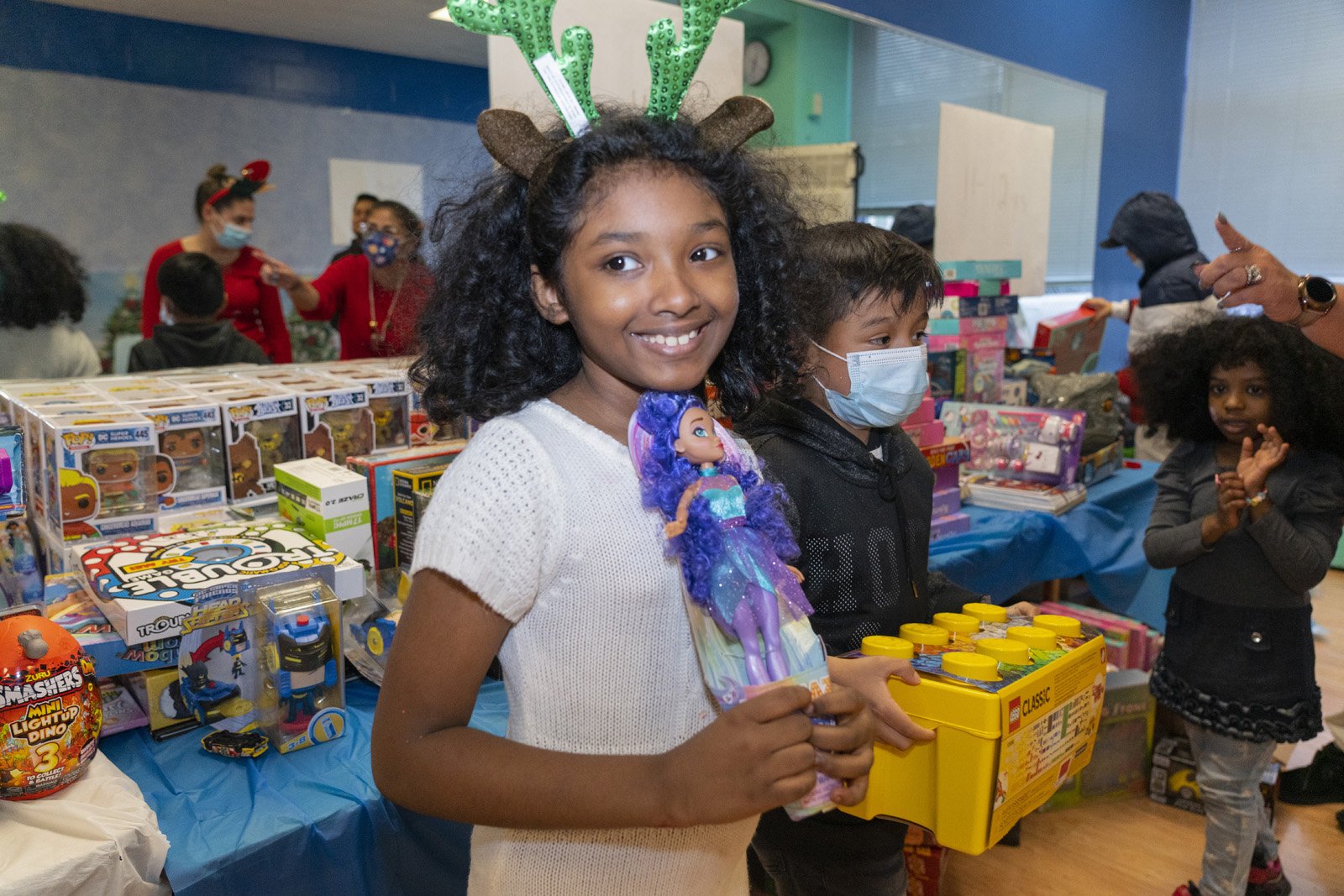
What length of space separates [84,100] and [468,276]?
10.5 feet

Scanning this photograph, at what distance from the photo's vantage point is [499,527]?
0.81 meters

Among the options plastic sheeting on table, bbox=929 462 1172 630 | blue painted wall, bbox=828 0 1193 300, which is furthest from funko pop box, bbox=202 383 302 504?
blue painted wall, bbox=828 0 1193 300

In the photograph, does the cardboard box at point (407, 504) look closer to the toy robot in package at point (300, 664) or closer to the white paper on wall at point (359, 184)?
the toy robot in package at point (300, 664)

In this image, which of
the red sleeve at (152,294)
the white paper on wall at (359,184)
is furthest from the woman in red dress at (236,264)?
the white paper on wall at (359,184)

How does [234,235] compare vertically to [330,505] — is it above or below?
above

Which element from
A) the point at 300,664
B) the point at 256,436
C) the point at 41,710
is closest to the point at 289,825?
the point at 300,664

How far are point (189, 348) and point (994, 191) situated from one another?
149 inches

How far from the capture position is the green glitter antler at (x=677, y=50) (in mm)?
937

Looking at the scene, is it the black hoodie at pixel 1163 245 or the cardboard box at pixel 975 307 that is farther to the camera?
the black hoodie at pixel 1163 245

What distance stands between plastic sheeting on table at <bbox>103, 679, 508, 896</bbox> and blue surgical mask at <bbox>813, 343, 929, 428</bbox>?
852 mm

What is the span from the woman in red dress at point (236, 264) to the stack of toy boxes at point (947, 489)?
2220 millimetres

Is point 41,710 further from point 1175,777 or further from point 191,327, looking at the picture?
point 1175,777

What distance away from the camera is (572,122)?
91 centimetres

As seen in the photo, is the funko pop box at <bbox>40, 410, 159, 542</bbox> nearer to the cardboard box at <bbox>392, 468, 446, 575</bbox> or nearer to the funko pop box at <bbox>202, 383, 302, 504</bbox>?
the funko pop box at <bbox>202, 383, 302, 504</bbox>
